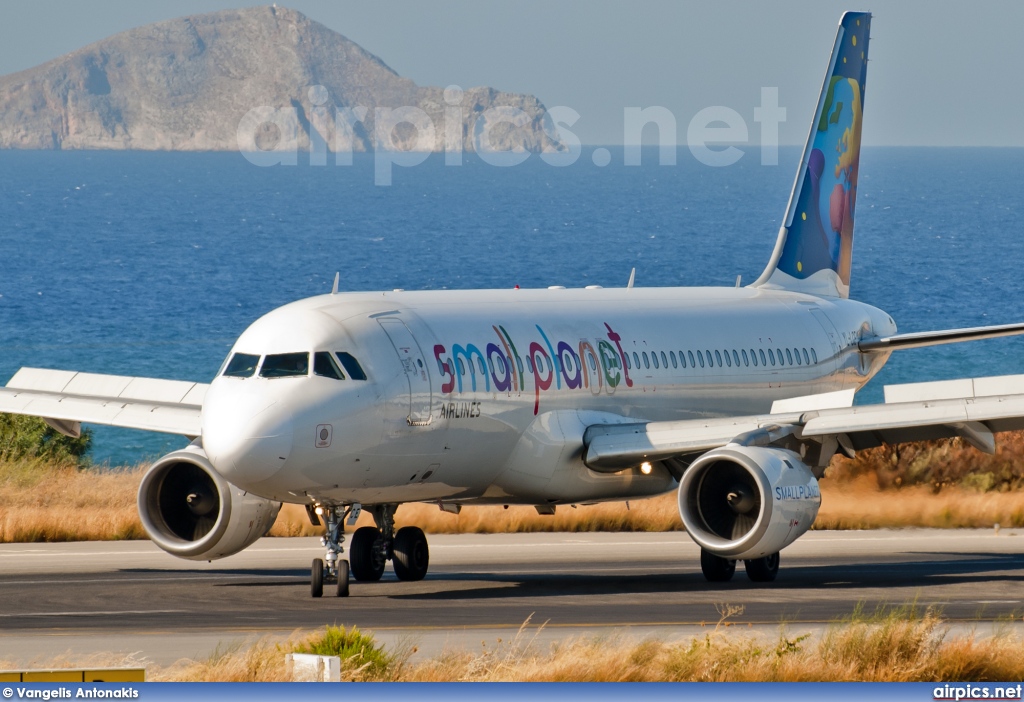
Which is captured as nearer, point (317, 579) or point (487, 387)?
point (317, 579)

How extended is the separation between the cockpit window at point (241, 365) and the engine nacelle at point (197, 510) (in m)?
2.28


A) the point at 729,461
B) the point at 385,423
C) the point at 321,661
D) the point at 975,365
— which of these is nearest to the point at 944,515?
the point at 729,461

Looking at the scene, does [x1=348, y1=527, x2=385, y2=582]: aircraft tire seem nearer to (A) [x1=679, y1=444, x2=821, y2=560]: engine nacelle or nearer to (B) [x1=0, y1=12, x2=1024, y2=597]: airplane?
(B) [x1=0, y1=12, x2=1024, y2=597]: airplane

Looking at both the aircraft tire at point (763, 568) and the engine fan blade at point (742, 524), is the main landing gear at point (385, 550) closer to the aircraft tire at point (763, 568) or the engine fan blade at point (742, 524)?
the engine fan blade at point (742, 524)

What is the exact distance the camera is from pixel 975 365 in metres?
80.5

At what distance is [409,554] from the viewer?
88.2 ft

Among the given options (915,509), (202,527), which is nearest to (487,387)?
(202,527)

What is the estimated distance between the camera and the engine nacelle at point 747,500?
81.5 ft

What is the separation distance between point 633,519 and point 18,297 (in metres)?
92.8

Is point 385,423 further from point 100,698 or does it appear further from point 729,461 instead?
point 100,698

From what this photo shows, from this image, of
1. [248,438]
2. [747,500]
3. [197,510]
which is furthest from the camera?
[197,510]

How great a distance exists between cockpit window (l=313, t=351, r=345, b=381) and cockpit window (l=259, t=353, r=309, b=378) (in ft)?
0.37

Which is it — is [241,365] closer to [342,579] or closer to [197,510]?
[342,579]

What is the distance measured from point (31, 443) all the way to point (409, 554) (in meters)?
23.4
